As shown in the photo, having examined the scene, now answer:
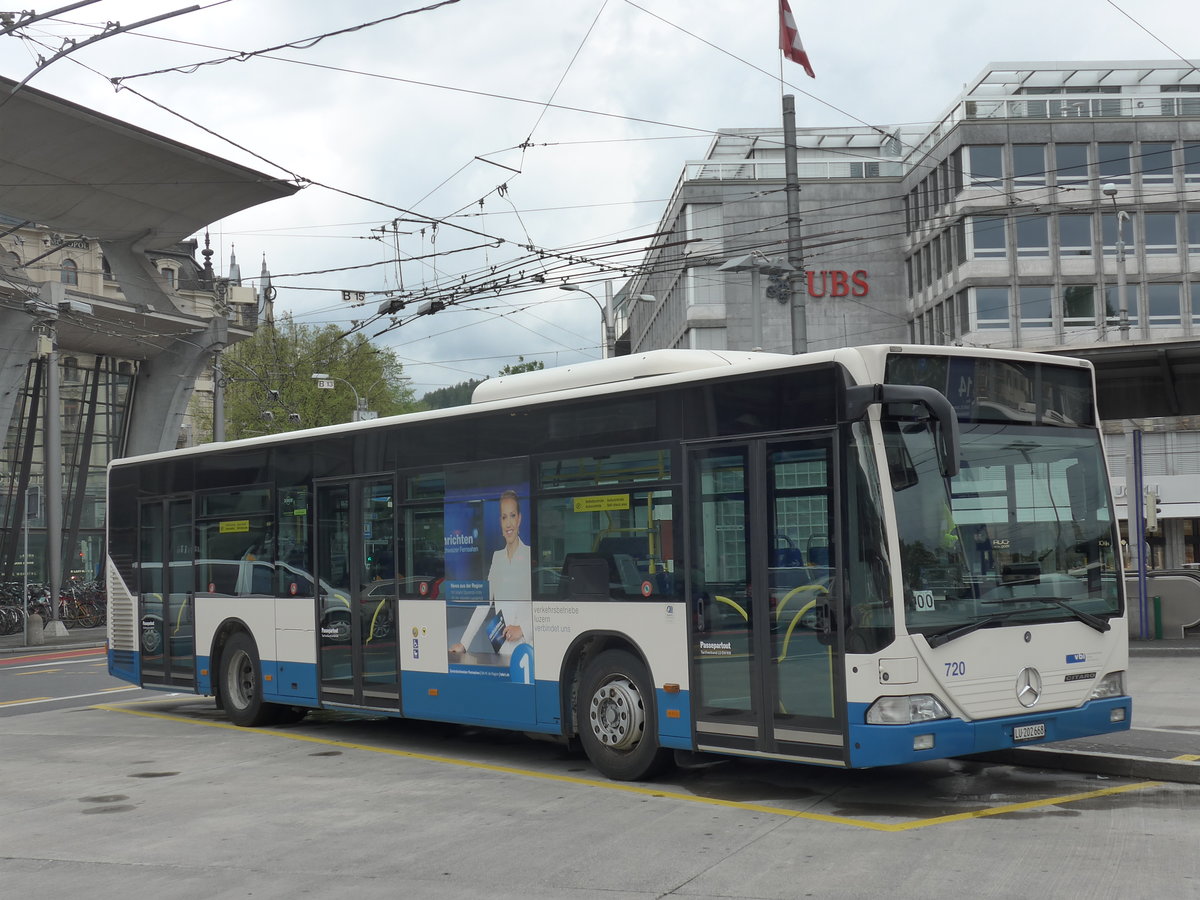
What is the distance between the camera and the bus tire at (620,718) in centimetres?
1033

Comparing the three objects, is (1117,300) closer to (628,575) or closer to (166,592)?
(166,592)

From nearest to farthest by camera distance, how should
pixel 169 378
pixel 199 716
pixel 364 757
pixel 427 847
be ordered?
A: pixel 427 847 < pixel 364 757 < pixel 199 716 < pixel 169 378

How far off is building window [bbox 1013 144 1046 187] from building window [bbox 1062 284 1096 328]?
4119mm

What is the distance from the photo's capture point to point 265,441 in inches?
591

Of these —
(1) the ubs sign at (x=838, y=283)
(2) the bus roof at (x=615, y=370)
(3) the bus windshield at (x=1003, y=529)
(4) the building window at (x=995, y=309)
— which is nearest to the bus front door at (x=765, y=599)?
(3) the bus windshield at (x=1003, y=529)

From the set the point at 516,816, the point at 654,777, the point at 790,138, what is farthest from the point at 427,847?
the point at 790,138

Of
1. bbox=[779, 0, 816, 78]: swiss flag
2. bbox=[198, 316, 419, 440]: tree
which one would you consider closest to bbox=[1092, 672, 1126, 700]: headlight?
bbox=[779, 0, 816, 78]: swiss flag

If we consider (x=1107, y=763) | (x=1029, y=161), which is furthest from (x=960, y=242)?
(x=1107, y=763)

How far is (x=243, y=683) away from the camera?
15.5 metres

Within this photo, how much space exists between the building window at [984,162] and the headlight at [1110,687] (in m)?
44.5

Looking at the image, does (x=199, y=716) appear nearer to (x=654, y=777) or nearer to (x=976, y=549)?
(x=654, y=777)

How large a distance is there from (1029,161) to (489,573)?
45.1 metres

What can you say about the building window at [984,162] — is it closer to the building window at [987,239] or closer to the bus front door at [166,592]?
the building window at [987,239]

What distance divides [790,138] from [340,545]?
9.22 metres
